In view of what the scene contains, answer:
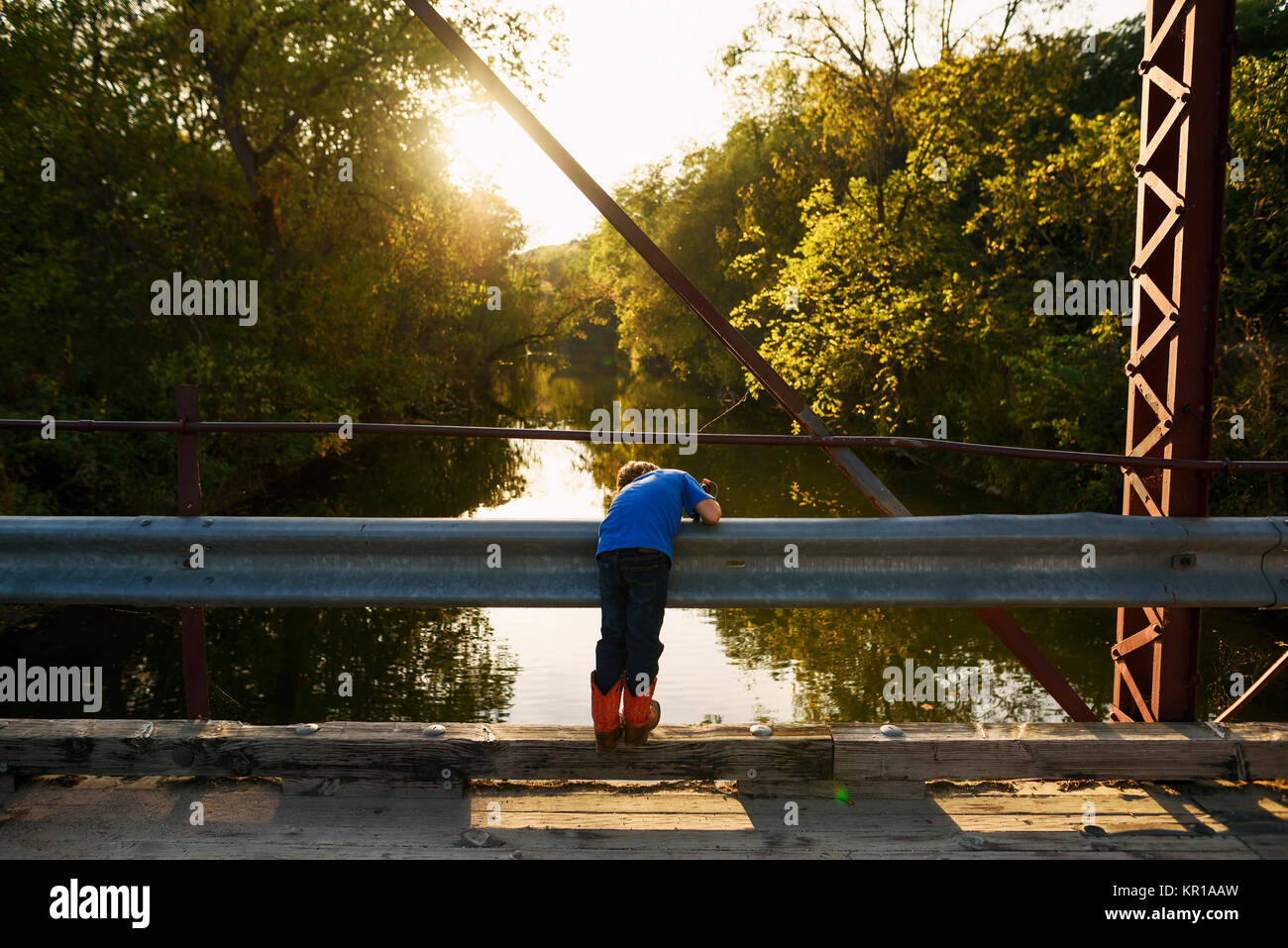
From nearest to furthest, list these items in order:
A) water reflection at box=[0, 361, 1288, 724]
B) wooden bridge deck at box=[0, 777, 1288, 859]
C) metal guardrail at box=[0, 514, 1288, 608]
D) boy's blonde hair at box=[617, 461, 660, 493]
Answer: wooden bridge deck at box=[0, 777, 1288, 859] < metal guardrail at box=[0, 514, 1288, 608] < boy's blonde hair at box=[617, 461, 660, 493] < water reflection at box=[0, 361, 1288, 724]

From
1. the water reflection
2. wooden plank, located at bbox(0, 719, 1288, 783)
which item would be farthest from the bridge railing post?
the water reflection

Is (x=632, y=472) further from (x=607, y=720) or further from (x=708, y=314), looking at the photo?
(x=607, y=720)

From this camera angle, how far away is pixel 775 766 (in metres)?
3.33

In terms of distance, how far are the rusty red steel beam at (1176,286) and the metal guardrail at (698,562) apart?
32cm

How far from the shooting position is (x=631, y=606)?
11.5ft

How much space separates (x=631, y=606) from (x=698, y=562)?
0.33 m

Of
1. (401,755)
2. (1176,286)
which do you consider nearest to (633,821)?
(401,755)

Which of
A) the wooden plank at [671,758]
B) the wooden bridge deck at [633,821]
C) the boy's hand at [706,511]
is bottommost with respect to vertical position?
the wooden bridge deck at [633,821]

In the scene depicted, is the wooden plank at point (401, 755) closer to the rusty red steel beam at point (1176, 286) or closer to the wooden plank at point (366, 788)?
the wooden plank at point (366, 788)

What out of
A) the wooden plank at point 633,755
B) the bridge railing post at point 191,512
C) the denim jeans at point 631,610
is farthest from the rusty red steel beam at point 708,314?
the bridge railing post at point 191,512

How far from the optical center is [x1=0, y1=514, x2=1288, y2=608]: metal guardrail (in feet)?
11.7

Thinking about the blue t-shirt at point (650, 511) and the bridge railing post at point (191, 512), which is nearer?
the blue t-shirt at point (650, 511)

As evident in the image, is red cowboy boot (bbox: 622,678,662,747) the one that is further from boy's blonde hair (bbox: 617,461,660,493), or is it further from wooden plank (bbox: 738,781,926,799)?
boy's blonde hair (bbox: 617,461,660,493)

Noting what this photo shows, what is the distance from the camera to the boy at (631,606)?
3.39 metres
